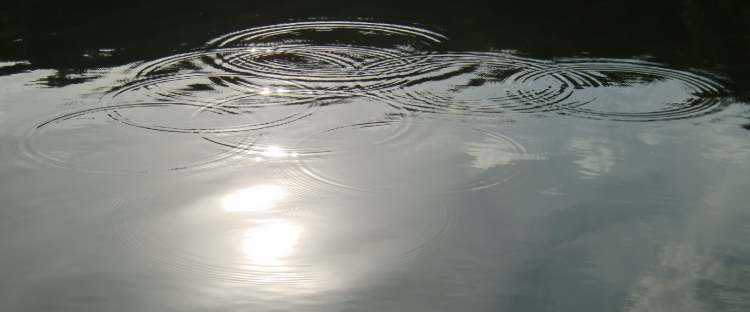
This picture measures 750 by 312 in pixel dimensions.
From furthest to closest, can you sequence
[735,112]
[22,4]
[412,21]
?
[22,4] → [412,21] → [735,112]

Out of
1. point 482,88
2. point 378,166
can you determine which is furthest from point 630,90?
point 378,166

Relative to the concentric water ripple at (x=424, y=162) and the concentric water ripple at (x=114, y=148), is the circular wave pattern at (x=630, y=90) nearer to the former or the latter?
the concentric water ripple at (x=424, y=162)

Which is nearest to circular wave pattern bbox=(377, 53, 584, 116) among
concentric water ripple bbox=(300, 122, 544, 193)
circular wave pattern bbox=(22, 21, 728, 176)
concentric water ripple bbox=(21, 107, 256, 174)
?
circular wave pattern bbox=(22, 21, 728, 176)

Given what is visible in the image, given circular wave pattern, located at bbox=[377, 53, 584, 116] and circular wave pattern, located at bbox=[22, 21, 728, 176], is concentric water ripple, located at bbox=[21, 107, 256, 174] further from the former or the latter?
circular wave pattern, located at bbox=[377, 53, 584, 116]

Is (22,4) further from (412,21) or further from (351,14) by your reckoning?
(412,21)

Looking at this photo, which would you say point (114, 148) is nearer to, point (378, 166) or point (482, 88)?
point (378, 166)

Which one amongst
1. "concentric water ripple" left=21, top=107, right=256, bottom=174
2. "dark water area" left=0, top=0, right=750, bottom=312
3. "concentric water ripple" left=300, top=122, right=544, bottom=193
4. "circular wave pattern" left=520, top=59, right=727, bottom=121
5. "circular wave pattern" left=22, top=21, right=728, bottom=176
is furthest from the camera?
"circular wave pattern" left=520, top=59, right=727, bottom=121

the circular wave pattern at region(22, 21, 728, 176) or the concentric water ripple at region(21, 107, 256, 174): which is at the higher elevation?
the circular wave pattern at region(22, 21, 728, 176)

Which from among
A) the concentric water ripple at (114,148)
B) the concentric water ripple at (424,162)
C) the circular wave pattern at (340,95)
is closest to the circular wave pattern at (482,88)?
the circular wave pattern at (340,95)

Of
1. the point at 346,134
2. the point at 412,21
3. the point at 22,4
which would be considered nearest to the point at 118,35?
the point at 22,4
